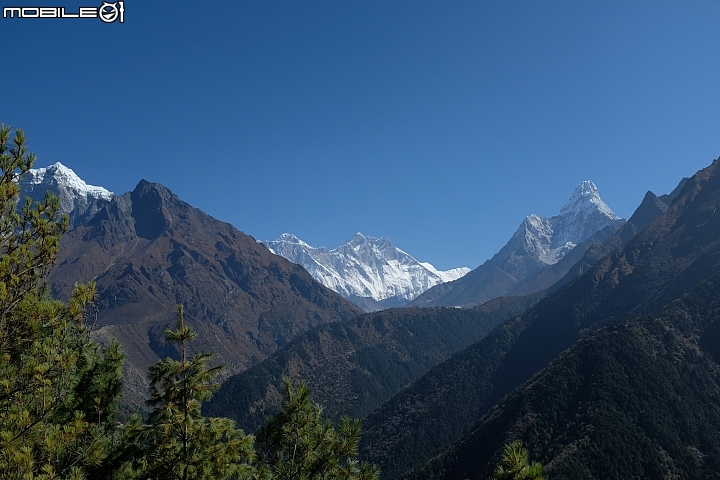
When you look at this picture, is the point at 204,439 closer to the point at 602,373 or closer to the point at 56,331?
the point at 56,331

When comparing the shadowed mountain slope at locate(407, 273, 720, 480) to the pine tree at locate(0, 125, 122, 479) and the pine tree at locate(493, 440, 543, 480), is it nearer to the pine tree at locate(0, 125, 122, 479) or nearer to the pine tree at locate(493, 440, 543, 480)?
the pine tree at locate(493, 440, 543, 480)

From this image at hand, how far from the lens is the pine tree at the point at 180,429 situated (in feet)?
54.9

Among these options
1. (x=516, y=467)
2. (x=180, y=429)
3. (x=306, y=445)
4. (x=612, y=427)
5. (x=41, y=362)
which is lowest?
(x=612, y=427)

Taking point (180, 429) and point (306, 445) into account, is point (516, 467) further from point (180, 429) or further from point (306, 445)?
point (180, 429)

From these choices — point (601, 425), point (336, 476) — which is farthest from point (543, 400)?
point (336, 476)

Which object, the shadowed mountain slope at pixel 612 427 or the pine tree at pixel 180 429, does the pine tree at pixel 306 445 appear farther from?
the shadowed mountain slope at pixel 612 427

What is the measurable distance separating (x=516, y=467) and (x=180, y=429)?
11.3 metres

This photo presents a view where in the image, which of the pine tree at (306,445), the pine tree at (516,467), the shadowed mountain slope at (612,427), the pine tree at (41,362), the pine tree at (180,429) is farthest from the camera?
the shadowed mountain slope at (612,427)

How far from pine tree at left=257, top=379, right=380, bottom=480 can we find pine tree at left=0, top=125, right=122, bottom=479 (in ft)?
21.0

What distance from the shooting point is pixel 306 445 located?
19.1 m

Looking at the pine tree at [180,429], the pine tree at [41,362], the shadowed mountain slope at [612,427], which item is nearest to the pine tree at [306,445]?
the pine tree at [180,429]

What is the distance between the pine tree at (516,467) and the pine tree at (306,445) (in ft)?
22.5

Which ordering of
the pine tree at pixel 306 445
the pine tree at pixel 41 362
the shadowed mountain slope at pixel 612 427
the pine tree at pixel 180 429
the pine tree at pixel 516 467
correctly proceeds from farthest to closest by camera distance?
the shadowed mountain slope at pixel 612 427 < the pine tree at pixel 306 445 < the pine tree at pixel 180 429 < the pine tree at pixel 41 362 < the pine tree at pixel 516 467

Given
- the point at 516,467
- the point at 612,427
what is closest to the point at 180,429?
the point at 516,467
